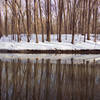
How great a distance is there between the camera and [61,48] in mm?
21766

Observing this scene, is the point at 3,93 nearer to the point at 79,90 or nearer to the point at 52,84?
the point at 52,84

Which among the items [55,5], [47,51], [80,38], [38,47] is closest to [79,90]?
[47,51]

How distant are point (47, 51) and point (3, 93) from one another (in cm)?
1591

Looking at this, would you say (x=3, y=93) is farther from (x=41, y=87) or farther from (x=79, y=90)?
(x=79, y=90)

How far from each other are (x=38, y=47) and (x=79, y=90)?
17.0m

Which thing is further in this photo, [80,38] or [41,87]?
[80,38]

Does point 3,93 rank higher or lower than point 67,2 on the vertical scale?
lower

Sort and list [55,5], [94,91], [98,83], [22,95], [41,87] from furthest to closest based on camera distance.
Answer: [55,5]
[98,83]
[41,87]
[94,91]
[22,95]

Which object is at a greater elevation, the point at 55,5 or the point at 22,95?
the point at 55,5

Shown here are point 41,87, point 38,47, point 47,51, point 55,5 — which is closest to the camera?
point 41,87

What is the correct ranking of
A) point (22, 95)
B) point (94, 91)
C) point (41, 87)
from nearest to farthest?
point (22, 95), point (94, 91), point (41, 87)

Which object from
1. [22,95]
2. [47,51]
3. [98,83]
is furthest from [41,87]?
[47,51]

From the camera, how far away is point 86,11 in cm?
2697

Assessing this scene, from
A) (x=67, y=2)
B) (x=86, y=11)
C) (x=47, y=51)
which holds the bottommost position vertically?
(x=47, y=51)
